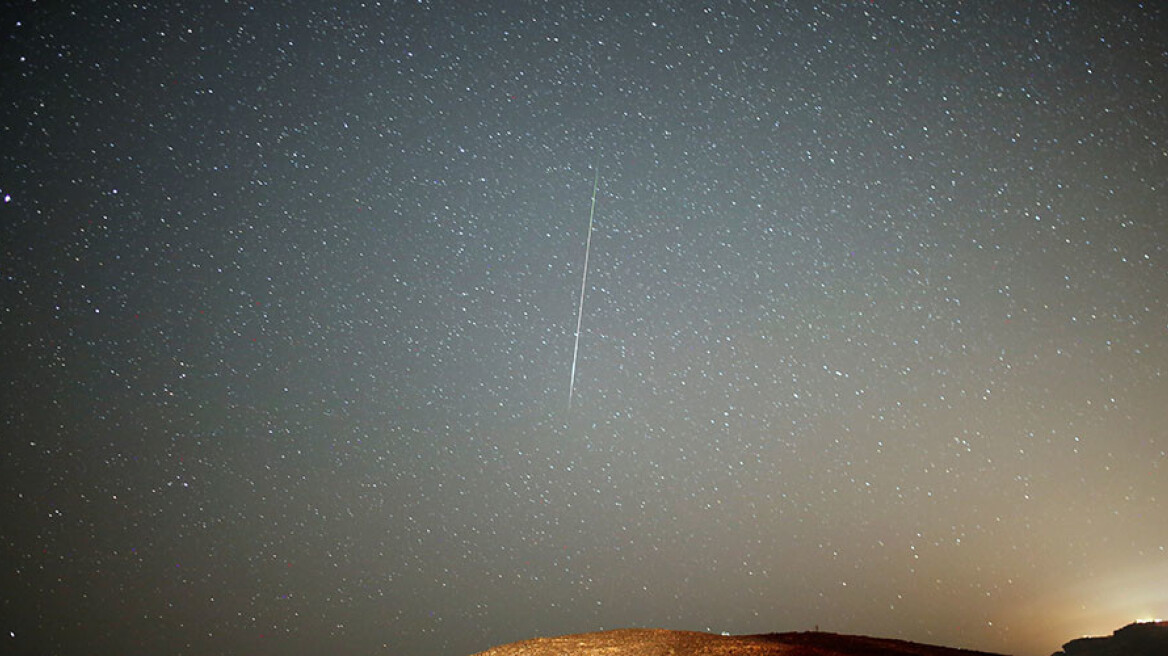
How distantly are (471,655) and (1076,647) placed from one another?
4830 cm

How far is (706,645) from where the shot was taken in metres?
11.3

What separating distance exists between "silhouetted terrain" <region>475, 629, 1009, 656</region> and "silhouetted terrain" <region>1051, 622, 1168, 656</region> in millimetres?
26359

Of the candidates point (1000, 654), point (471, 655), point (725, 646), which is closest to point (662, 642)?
point (725, 646)

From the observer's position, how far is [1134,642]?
3008cm

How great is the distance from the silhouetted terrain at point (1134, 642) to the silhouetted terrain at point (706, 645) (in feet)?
86.5

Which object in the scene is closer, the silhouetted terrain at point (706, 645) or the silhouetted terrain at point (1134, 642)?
the silhouetted terrain at point (706, 645)

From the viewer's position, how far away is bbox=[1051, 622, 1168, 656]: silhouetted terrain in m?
28.8

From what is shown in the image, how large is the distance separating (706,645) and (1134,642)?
33.0 meters

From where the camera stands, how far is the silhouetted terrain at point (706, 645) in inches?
428

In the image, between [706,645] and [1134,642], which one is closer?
[706,645]

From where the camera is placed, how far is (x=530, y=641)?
12016 millimetres

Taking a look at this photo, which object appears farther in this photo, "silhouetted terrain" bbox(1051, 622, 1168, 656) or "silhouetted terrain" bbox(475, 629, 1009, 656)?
"silhouetted terrain" bbox(1051, 622, 1168, 656)

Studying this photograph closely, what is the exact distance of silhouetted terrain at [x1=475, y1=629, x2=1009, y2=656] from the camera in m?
10.9

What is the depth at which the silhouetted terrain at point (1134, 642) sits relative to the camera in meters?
28.8
